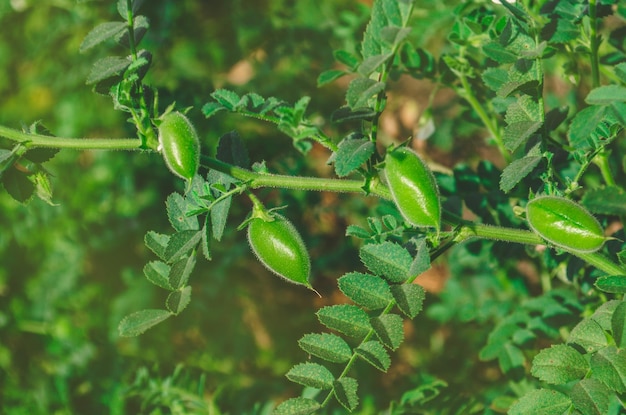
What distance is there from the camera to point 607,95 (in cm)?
80

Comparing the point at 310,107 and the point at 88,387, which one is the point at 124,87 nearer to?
the point at 88,387

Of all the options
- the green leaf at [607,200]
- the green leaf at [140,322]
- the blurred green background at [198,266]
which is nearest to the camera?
the green leaf at [607,200]

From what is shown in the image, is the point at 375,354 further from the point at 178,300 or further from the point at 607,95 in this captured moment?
the point at 607,95

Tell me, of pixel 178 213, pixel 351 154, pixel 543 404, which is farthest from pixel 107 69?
pixel 543 404

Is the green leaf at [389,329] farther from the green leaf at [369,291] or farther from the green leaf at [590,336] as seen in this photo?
the green leaf at [590,336]

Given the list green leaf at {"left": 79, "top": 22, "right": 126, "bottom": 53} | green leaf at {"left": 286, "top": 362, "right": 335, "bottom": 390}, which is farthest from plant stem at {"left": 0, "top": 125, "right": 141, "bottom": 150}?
green leaf at {"left": 286, "top": 362, "right": 335, "bottom": 390}

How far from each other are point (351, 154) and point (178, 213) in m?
0.29

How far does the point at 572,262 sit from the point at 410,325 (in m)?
1.14

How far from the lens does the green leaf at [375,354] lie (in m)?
0.82

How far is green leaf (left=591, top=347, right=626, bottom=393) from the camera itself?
0.76 metres

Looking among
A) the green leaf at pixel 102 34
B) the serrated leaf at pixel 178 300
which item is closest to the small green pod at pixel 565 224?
the serrated leaf at pixel 178 300

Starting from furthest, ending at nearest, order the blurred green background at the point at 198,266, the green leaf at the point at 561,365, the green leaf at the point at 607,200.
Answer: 1. the blurred green background at the point at 198,266
2. the green leaf at the point at 561,365
3. the green leaf at the point at 607,200

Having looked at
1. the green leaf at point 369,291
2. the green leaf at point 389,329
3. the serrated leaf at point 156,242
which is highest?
the green leaf at point 369,291

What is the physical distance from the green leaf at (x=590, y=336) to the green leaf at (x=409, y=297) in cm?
19
